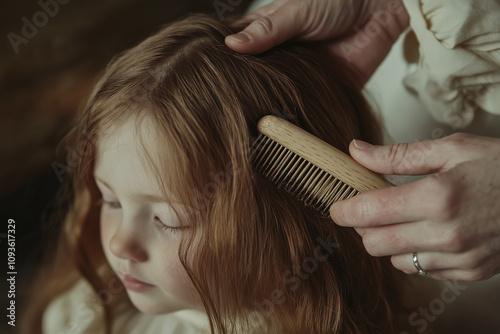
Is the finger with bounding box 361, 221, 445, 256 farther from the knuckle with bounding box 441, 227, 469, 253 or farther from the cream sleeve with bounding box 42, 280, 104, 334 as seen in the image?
the cream sleeve with bounding box 42, 280, 104, 334

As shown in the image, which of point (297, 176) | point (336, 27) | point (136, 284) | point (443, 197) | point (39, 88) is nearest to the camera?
point (443, 197)

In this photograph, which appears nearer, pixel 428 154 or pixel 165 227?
pixel 428 154

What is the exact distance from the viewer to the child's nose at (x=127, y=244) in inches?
27.1

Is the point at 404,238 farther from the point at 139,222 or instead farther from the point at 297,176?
the point at 139,222

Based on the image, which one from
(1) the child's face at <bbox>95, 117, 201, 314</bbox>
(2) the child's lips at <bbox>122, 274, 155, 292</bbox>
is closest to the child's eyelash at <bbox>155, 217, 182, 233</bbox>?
(1) the child's face at <bbox>95, 117, 201, 314</bbox>

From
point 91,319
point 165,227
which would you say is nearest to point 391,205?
point 165,227

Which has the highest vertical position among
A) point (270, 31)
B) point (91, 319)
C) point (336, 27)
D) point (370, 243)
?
point (270, 31)

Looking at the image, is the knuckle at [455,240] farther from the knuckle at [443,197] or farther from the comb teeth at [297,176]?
the comb teeth at [297,176]

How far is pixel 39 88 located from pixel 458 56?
0.91m

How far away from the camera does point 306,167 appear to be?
0.61 m

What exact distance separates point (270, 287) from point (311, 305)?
0.23 ft

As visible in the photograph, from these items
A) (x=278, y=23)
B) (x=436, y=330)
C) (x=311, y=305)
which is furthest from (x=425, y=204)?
(x=436, y=330)

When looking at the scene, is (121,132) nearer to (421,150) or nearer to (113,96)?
(113,96)

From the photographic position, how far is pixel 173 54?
0.70 metres
